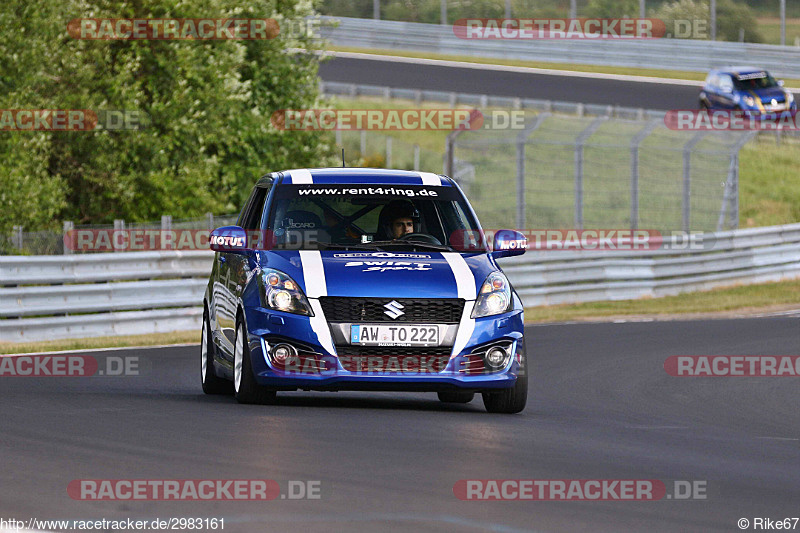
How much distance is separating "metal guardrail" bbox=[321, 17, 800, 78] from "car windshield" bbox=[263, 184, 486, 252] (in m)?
36.8

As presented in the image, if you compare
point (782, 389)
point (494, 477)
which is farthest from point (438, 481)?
point (782, 389)

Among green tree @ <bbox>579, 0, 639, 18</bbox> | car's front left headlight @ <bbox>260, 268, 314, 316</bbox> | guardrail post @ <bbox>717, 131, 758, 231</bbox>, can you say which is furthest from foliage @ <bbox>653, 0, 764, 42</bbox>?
car's front left headlight @ <bbox>260, 268, 314, 316</bbox>

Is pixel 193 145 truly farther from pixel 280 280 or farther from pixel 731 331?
pixel 280 280

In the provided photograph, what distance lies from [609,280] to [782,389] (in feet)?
40.2

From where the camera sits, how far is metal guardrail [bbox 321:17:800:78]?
51.1m

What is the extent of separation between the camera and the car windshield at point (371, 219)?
35.9ft

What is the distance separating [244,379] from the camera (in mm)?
10414

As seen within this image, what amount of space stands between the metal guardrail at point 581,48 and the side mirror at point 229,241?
37.3 metres

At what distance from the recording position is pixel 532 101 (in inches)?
1806

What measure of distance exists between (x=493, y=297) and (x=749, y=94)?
113 feet
